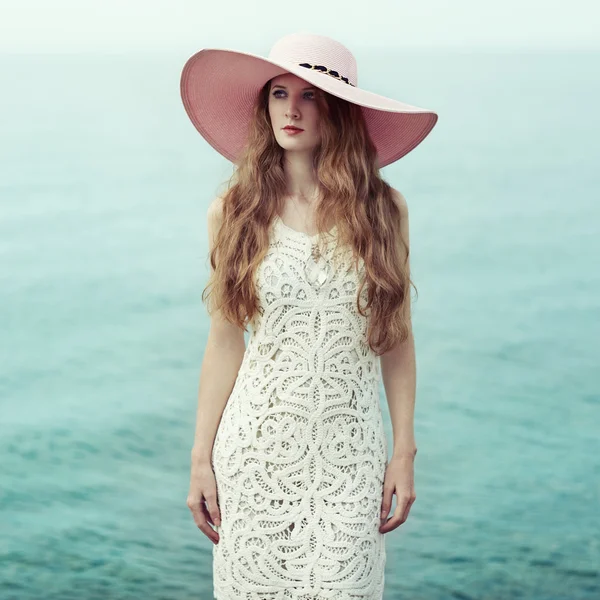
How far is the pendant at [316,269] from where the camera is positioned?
83.0 inches

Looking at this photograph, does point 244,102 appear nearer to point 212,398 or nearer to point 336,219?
point 336,219

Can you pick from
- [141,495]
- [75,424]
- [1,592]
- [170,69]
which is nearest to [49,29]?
[170,69]

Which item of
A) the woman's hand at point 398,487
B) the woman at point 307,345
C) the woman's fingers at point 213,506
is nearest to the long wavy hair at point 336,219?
the woman at point 307,345

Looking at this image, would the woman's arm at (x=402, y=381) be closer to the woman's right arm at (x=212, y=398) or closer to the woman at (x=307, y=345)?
the woman at (x=307, y=345)

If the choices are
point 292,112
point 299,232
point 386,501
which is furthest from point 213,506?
point 292,112

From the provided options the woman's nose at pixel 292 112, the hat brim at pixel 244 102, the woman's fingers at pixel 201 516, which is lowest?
the woman's fingers at pixel 201 516

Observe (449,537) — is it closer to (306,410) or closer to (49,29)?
(306,410)

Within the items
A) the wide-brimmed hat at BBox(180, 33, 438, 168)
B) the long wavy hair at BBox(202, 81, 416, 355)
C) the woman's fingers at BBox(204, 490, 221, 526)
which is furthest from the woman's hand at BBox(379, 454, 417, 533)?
the wide-brimmed hat at BBox(180, 33, 438, 168)

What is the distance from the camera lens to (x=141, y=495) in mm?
3869

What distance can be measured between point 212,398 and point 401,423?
396mm

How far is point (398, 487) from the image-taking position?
217 centimetres

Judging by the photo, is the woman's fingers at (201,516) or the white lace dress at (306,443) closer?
the white lace dress at (306,443)

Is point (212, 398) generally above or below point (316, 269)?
below

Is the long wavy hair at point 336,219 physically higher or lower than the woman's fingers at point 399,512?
higher
